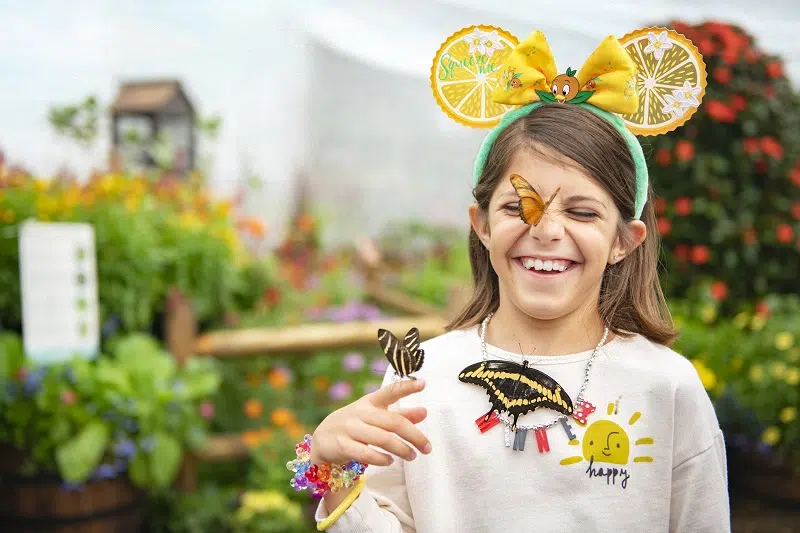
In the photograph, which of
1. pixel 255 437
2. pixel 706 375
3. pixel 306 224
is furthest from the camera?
pixel 306 224

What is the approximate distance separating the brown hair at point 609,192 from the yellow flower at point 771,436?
2.35m

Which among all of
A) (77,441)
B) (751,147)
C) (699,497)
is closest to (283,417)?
(77,441)

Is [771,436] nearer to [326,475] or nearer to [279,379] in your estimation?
[279,379]

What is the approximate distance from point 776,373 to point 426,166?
7.13 m

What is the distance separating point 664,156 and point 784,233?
0.76 meters

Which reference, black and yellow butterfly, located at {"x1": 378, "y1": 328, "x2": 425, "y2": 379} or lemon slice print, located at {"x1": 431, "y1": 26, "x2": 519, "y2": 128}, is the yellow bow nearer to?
lemon slice print, located at {"x1": 431, "y1": 26, "x2": 519, "y2": 128}

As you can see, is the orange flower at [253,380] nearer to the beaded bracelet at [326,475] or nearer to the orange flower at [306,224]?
the orange flower at [306,224]

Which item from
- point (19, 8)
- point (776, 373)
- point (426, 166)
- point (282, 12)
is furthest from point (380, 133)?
point (776, 373)

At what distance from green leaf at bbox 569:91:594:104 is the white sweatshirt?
1.36ft

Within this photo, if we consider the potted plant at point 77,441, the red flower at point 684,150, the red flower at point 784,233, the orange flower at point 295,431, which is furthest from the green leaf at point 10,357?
the red flower at point 784,233

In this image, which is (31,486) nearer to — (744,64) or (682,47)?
(682,47)

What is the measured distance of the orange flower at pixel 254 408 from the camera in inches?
151

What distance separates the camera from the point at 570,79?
130cm

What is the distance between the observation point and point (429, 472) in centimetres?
126
